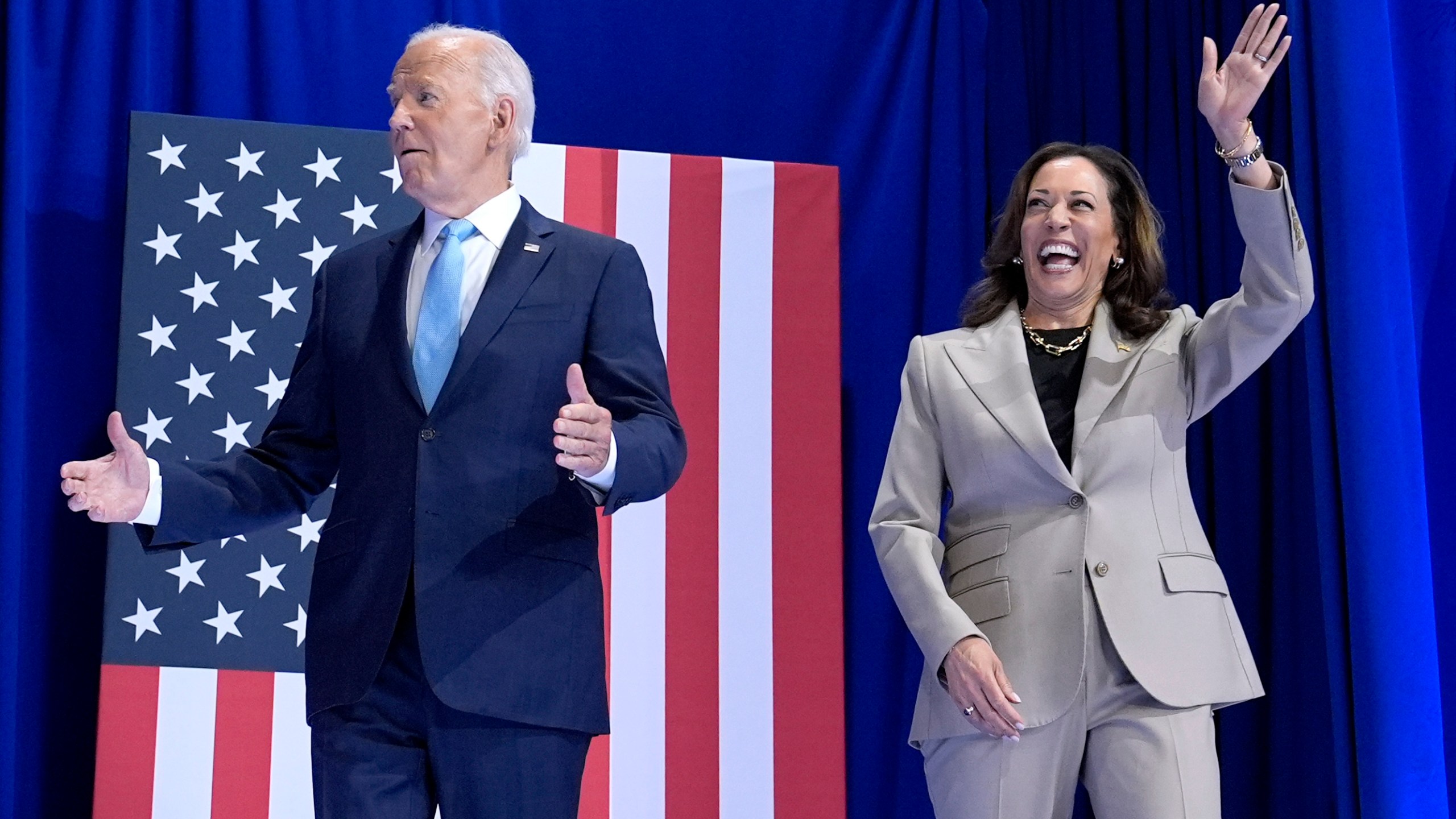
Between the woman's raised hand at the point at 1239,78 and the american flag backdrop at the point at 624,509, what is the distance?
5.87 ft

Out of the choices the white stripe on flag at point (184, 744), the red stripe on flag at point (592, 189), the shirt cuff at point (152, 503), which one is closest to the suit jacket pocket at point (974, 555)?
the shirt cuff at point (152, 503)

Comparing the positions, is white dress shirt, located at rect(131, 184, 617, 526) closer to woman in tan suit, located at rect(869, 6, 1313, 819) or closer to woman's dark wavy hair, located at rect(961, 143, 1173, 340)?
woman in tan suit, located at rect(869, 6, 1313, 819)

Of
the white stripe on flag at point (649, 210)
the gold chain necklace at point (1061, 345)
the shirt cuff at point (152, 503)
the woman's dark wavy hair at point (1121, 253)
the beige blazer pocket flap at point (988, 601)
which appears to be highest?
the white stripe on flag at point (649, 210)

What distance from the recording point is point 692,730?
144 inches

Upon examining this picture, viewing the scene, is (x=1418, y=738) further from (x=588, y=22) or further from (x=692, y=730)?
(x=588, y=22)

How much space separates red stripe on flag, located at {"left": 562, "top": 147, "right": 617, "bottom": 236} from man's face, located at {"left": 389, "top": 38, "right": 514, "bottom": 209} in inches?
64.1

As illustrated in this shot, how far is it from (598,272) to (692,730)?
1885mm

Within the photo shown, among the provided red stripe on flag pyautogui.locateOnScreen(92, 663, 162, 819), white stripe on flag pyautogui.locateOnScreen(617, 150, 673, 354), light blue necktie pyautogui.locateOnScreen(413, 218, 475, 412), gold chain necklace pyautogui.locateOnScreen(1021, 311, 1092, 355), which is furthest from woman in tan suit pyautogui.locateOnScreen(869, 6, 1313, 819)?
red stripe on flag pyautogui.locateOnScreen(92, 663, 162, 819)

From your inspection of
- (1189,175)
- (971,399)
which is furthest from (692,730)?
(1189,175)

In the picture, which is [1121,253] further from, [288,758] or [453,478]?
[288,758]

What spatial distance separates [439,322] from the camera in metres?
1.97

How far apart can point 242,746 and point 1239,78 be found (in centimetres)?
245

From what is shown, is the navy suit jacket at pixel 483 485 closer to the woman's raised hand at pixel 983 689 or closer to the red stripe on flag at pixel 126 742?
the woman's raised hand at pixel 983 689

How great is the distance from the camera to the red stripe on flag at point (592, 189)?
3.83 m
